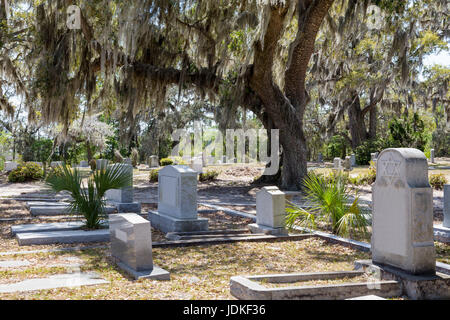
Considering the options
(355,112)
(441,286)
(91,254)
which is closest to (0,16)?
(91,254)

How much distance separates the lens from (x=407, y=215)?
4.61 meters

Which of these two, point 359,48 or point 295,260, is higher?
point 359,48

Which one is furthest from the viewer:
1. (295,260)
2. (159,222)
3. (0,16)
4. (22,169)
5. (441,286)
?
(22,169)

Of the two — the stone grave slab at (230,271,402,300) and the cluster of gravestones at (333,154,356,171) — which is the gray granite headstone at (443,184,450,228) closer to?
the stone grave slab at (230,271,402,300)

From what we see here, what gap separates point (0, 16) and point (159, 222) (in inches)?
307

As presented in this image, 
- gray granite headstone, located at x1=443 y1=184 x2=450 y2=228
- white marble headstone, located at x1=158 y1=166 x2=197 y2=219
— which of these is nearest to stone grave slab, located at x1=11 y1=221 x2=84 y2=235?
white marble headstone, located at x1=158 y1=166 x2=197 y2=219

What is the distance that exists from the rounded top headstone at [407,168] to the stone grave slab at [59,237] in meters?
4.48

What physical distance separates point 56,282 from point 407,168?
3.80 meters

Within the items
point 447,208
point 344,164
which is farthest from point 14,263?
point 344,164

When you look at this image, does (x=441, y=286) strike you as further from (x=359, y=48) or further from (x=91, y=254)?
(x=359, y=48)

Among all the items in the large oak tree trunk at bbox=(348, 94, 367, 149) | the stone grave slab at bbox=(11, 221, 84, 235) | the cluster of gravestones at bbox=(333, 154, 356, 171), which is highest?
the large oak tree trunk at bbox=(348, 94, 367, 149)

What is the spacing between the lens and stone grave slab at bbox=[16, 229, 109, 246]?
671 centimetres

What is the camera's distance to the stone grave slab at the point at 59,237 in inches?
264

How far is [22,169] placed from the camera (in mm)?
19453
